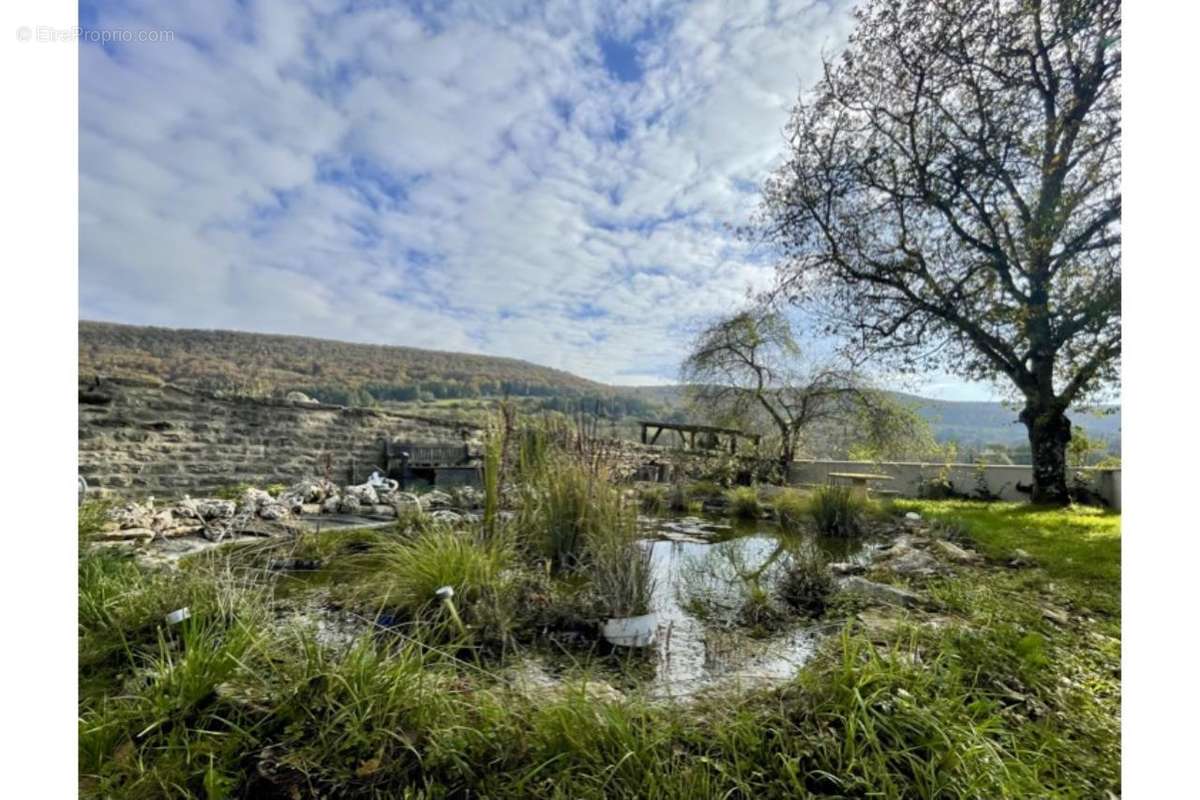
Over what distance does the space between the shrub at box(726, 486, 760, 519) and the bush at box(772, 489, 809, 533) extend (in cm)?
29

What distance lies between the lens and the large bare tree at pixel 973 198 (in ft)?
16.5

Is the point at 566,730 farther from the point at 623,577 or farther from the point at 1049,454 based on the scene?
the point at 1049,454

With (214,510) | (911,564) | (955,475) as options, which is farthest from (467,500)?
(955,475)

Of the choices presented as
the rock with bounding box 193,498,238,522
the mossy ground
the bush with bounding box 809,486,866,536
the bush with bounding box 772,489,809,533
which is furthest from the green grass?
the rock with bounding box 193,498,238,522

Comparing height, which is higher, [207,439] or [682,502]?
[207,439]

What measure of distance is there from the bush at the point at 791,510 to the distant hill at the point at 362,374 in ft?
6.58

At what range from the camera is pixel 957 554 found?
12.1ft

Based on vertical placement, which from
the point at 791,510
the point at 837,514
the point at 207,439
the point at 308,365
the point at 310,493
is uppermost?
the point at 308,365

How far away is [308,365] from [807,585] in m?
11.8

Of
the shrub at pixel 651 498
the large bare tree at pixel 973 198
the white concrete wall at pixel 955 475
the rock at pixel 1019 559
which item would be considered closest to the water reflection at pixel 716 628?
the shrub at pixel 651 498

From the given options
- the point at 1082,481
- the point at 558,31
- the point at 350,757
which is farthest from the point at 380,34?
the point at 1082,481

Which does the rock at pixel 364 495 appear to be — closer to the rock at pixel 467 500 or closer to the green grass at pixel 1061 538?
the rock at pixel 467 500
